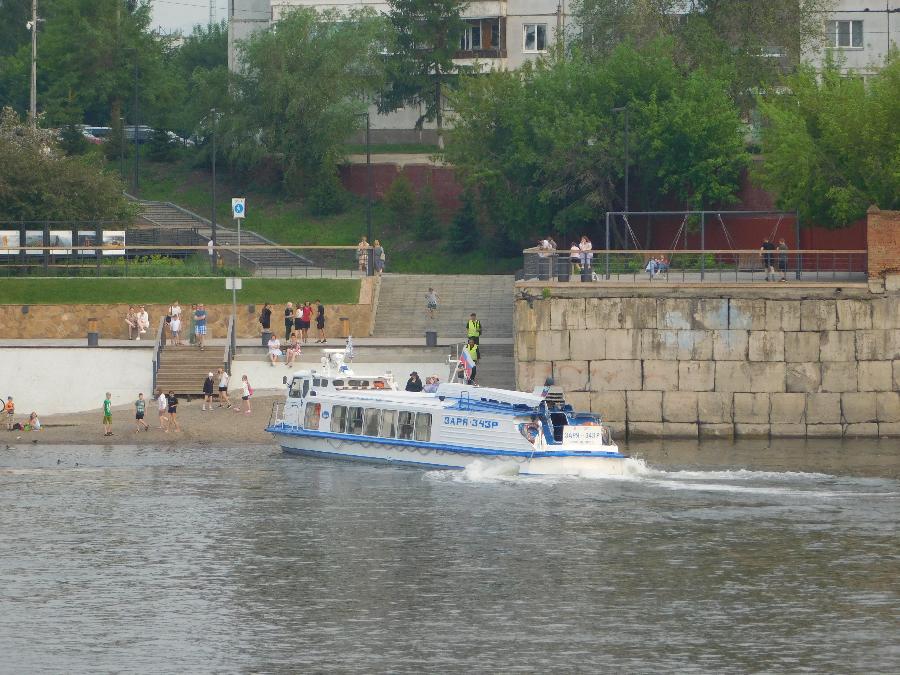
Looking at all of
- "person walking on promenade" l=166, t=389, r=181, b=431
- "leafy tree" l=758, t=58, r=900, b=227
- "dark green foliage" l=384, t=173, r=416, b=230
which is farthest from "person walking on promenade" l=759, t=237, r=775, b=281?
"dark green foliage" l=384, t=173, r=416, b=230

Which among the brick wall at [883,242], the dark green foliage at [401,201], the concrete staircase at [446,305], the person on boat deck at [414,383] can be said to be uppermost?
the dark green foliage at [401,201]

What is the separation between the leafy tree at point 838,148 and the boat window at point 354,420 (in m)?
18.4

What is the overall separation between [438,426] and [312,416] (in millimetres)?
4461

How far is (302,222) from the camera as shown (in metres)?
Result: 84.1

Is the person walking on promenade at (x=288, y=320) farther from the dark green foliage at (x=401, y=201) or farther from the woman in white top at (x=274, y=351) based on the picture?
the dark green foliage at (x=401, y=201)

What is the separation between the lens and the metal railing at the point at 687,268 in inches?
2089

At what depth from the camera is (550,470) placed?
1695 inches

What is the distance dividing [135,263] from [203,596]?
33.6m

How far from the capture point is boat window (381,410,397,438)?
4566 centimetres

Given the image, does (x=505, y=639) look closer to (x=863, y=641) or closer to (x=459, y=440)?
(x=863, y=641)

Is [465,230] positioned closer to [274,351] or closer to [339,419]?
[274,351]

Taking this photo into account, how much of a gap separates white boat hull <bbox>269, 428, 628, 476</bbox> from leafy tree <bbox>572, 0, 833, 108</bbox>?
32350mm

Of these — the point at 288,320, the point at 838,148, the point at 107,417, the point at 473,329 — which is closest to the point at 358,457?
the point at 107,417

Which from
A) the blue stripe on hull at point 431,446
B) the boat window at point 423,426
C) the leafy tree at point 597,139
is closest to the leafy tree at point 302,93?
the leafy tree at point 597,139
